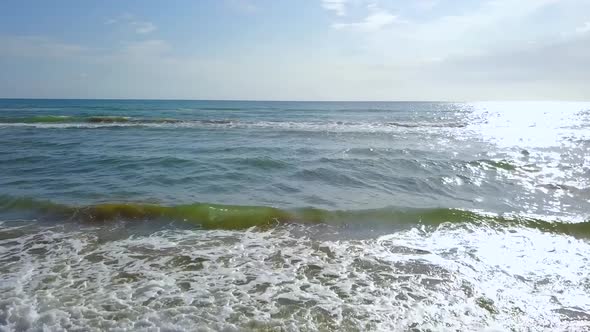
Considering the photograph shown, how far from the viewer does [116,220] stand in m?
8.03

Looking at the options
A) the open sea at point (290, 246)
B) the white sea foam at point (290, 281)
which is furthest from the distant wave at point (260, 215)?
the white sea foam at point (290, 281)

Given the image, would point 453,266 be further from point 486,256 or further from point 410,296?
point 410,296

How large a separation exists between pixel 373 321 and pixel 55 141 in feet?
71.6

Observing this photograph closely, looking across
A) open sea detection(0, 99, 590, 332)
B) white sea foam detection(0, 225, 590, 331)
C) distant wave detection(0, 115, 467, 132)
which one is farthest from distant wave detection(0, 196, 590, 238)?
distant wave detection(0, 115, 467, 132)

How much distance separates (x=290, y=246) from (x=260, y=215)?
5.90 feet

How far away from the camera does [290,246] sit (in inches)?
270

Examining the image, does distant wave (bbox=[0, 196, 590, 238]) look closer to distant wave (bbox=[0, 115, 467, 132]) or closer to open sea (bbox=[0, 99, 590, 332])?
open sea (bbox=[0, 99, 590, 332])

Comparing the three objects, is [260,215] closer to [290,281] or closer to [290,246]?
[290,246]

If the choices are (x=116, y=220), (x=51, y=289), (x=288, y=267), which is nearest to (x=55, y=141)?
(x=116, y=220)

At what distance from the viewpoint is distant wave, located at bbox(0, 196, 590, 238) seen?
813 cm

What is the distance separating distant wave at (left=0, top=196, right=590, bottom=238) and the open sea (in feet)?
0.16

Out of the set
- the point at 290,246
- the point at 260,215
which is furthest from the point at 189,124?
the point at 290,246

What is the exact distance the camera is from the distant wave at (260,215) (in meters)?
8.13

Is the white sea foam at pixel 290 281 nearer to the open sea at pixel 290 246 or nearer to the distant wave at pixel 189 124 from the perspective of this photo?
the open sea at pixel 290 246
